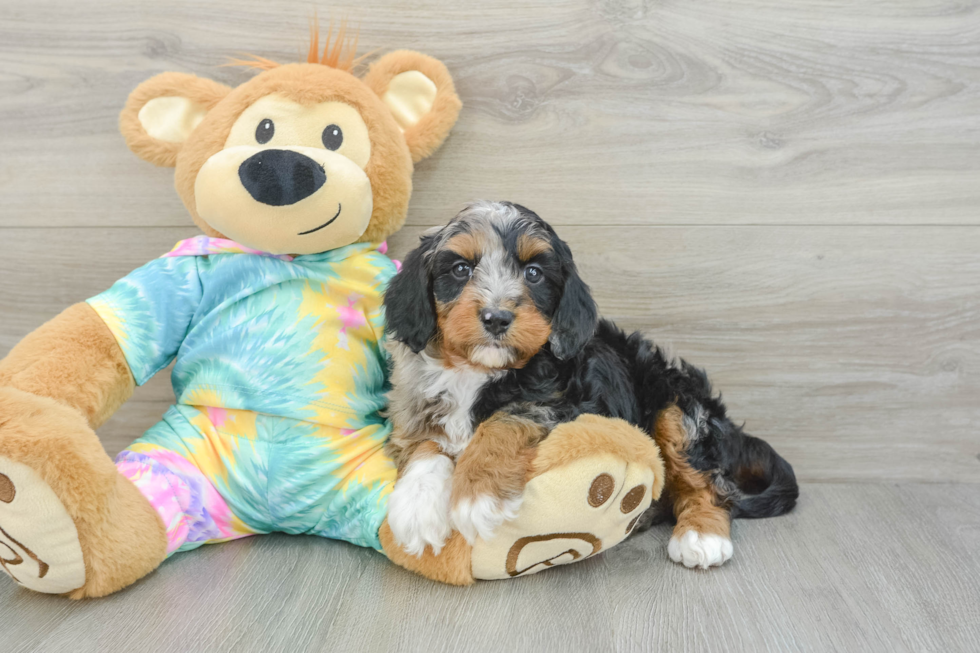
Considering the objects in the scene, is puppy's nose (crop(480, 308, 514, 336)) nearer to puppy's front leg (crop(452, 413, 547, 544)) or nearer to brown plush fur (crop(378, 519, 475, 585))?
puppy's front leg (crop(452, 413, 547, 544))

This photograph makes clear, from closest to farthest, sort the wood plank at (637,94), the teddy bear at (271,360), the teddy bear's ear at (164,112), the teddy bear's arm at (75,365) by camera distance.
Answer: the teddy bear at (271,360) → the teddy bear's arm at (75,365) → the teddy bear's ear at (164,112) → the wood plank at (637,94)

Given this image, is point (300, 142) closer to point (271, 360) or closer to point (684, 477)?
point (271, 360)

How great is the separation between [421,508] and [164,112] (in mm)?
1314

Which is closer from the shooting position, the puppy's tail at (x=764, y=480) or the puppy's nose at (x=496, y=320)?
the puppy's nose at (x=496, y=320)

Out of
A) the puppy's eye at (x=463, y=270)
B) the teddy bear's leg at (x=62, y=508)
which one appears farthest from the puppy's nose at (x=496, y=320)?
the teddy bear's leg at (x=62, y=508)

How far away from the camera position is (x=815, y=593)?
5.46 feet

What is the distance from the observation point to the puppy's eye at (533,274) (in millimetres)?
1616

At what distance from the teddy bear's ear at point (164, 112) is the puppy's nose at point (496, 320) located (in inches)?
42.1

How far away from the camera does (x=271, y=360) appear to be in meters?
1.82

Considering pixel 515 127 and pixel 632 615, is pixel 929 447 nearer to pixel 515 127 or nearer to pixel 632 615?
pixel 632 615

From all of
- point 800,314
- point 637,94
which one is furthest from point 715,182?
point 800,314

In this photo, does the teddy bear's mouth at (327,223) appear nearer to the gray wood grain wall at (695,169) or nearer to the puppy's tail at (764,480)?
the gray wood grain wall at (695,169)

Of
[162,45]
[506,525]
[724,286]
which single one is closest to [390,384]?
[506,525]

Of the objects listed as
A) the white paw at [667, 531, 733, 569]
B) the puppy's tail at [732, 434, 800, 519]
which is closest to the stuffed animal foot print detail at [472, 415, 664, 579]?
the white paw at [667, 531, 733, 569]
